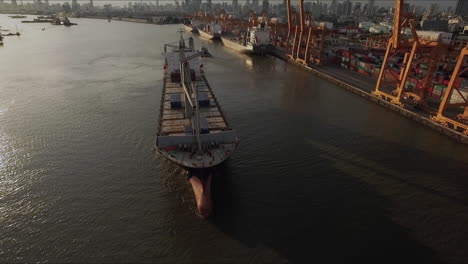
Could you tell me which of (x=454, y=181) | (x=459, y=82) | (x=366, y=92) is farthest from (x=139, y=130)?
(x=459, y=82)

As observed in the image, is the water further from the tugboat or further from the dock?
the tugboat

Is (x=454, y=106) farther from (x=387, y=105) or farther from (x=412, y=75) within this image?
(x=412, y=75)

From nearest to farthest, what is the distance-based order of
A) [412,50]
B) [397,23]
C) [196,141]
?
[196,141]
[397,23]
[412,50]

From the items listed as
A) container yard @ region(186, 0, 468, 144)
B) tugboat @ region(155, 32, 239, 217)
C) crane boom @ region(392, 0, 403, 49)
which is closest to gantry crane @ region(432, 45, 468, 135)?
A: container yard @ region(186, 0, 468, 144)

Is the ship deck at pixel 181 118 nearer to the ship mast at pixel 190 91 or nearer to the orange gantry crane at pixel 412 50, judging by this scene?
the ship mast at pixel 190 91

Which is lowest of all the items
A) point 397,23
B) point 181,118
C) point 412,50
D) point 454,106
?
point 181,118

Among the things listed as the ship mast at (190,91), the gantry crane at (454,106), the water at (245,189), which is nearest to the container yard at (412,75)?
the gantry crane at (454,106)

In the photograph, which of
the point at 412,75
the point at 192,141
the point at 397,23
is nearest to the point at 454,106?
the point at 397,23

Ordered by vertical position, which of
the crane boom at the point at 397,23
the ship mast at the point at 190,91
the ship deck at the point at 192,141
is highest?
the crane boom at the point at 397,23
